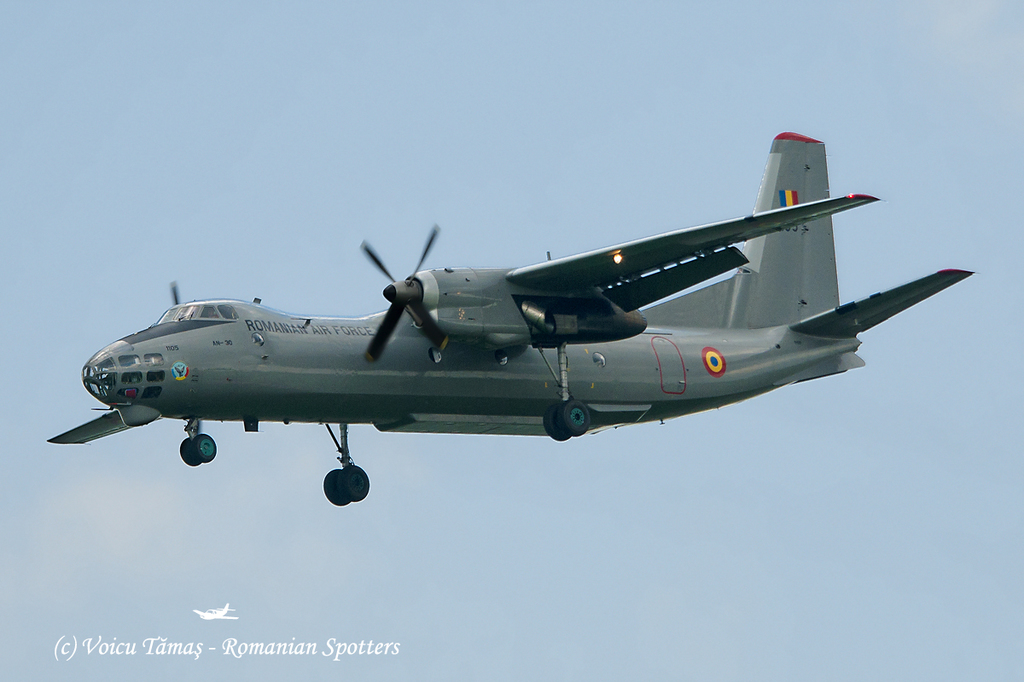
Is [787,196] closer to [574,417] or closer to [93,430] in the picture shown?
[574,417]

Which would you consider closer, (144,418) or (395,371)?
(144,418)

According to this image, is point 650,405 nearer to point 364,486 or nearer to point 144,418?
point 364,486

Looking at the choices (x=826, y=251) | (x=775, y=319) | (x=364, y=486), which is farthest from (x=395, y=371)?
(x=826, y=251)

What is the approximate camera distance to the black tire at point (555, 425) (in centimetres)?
2323

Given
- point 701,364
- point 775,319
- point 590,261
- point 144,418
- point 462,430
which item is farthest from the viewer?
point 775,319

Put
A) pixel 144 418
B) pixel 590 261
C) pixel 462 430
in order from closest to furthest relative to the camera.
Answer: pixel 144 418 < pixel 590 261 < pixel 462 430

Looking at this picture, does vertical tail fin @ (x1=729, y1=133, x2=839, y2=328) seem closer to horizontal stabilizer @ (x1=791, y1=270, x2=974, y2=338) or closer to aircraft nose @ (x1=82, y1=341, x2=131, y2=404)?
horizontal stabilizer @ (x1=791, y1=270, x2=974, y2=338)

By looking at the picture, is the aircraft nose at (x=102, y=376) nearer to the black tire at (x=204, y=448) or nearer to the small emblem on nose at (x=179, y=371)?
the small emblem on nose at (x=179, y=371)

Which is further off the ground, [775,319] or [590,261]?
[590,261]

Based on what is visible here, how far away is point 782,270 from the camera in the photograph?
92.4 ft

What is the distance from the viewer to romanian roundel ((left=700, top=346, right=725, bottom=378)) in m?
25.9

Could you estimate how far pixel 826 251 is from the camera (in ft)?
93.7

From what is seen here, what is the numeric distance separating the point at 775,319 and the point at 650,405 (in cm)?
394

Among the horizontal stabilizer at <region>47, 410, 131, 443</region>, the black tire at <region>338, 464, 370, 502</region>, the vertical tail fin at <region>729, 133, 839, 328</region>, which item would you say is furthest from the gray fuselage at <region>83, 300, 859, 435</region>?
the horizontal stabilizer at <region>47, 410, 131, 443</region>
